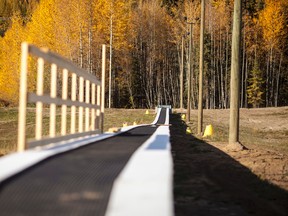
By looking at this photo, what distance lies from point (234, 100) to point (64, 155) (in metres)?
9.30

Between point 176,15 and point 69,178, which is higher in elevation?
point 176,15

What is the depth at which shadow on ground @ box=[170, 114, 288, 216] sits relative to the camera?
6172 mm

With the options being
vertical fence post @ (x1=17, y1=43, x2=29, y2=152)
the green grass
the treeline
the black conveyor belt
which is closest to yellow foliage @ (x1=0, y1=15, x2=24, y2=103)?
the treeline

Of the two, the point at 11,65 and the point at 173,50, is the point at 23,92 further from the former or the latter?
the point at 173,50

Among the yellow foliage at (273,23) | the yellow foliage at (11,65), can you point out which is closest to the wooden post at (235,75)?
the yellow foliage at (11,65)

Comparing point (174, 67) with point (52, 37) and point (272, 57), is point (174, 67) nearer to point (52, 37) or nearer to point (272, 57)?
point (272, 57)

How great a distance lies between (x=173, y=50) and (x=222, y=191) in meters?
58.4

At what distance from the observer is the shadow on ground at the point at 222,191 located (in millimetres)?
6172

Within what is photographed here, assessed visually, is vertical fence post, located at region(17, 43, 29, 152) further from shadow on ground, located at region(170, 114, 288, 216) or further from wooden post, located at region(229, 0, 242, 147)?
wooden post, located at region(229, 0, 242, 147)

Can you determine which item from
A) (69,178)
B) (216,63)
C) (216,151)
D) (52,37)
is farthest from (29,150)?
(216,63)

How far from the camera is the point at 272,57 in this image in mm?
59656

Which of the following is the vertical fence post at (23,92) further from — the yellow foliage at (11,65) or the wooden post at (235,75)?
the yellow foliage at (11,65)

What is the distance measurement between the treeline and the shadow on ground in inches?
1361

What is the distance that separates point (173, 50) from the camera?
65000mm
